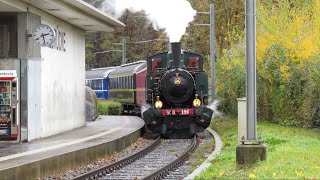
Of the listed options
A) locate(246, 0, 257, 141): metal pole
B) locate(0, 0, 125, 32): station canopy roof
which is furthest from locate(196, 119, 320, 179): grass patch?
locate(0, 0, 125, 32): station canopy roof

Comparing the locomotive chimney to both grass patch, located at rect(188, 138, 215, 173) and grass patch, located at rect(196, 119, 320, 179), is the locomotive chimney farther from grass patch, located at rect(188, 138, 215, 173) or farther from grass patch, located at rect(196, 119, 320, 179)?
grass patch, located at rect(196, 119, 320, 179)

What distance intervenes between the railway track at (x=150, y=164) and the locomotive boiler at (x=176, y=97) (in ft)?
3.99

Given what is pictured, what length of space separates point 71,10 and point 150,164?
587 centimetres

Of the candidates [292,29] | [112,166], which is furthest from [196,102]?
[112,166]

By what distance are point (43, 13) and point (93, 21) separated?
3.28 m

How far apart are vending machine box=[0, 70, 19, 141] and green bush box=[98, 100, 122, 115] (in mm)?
20123

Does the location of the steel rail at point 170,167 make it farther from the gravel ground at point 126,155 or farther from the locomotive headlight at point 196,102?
the locomotive headlight at point 196,102

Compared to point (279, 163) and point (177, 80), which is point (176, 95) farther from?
point (279, 163)

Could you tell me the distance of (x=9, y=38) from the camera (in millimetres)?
18828

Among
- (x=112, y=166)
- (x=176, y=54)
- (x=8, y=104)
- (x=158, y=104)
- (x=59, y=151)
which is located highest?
(x=176, y=54)

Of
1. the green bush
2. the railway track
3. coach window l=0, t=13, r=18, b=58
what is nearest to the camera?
the railway track

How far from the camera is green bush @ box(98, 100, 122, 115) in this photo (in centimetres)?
3816

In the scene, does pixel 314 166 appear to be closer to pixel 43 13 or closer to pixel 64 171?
pixel 64 171

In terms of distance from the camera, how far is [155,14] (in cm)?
2772
